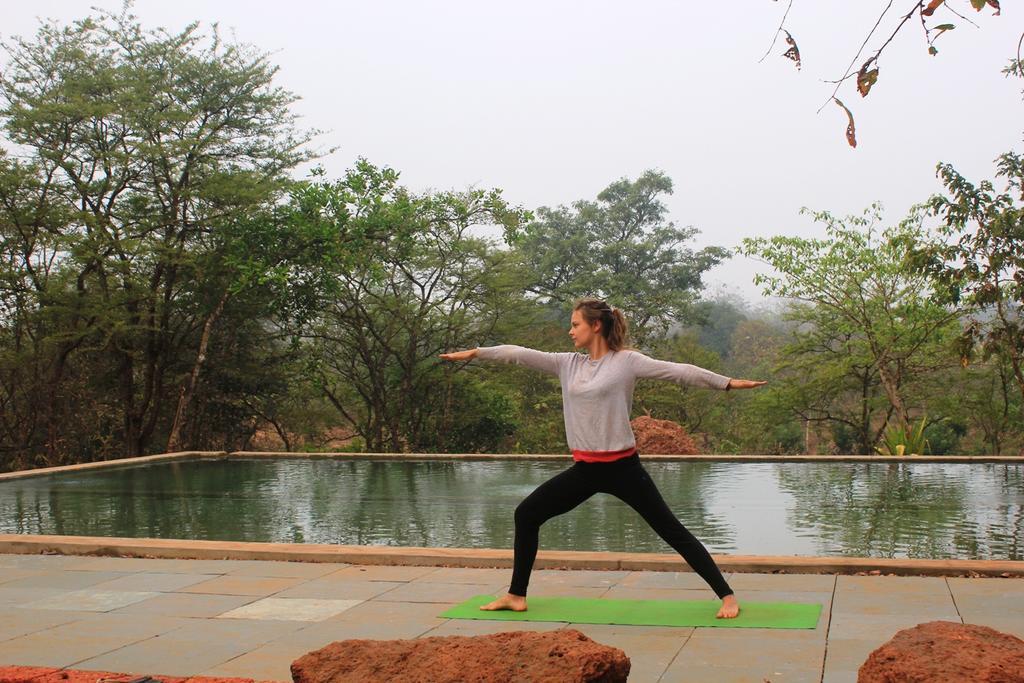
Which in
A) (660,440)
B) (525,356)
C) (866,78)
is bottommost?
(660,440)

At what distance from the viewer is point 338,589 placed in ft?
20.1

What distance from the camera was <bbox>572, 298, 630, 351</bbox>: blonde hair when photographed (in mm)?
5215

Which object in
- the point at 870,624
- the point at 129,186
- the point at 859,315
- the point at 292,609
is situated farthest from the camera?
the point at 859,315

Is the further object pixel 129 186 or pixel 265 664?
pixel 129 186

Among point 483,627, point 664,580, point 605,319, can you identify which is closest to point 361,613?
point 483,627

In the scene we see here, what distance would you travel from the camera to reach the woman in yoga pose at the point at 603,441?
5.08m

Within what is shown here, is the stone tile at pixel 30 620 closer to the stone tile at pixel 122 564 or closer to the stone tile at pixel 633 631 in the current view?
the stone tile at pixel 122 564

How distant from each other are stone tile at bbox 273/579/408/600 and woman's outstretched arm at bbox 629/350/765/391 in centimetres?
201

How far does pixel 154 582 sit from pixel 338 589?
Result: 1.20 metres

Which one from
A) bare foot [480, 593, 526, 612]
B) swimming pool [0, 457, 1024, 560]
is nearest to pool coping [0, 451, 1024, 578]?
swimming pool [0, 457, 1024, 560]

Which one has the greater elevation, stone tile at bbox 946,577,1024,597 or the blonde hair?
the blonde hair

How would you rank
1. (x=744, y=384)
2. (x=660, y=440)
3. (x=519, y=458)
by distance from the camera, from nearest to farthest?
(x=744, y=384)
(x=519, y=458)
(x=660, y=440)

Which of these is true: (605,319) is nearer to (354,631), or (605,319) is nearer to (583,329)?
(583,329)

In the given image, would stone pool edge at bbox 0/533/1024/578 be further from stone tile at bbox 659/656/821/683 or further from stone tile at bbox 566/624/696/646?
stone tile at bbox 659/656/821/683
